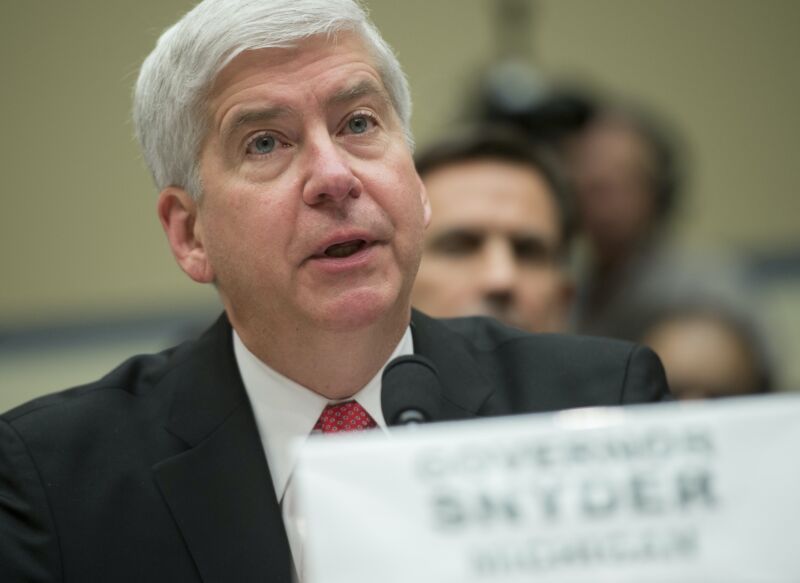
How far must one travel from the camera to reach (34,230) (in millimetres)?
7152

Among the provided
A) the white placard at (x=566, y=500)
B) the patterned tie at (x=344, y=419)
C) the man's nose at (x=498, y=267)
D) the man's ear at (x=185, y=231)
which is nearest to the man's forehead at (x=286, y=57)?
the man's ear at (x=185, y=231)

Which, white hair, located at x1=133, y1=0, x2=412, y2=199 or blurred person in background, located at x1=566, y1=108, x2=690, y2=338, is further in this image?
blurred person in background, located at x1=566, y1=108, x2=690, y2=338

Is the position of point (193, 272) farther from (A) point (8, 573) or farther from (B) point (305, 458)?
(B) point (305, 458)

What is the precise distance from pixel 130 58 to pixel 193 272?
4.51 meters

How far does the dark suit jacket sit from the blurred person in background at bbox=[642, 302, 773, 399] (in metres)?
1.20

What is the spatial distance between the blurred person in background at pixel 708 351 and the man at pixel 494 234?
1.09ft

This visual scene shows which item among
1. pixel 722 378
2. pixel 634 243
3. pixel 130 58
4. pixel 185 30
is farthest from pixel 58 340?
pixel 185 30

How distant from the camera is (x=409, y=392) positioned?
202 centimetres

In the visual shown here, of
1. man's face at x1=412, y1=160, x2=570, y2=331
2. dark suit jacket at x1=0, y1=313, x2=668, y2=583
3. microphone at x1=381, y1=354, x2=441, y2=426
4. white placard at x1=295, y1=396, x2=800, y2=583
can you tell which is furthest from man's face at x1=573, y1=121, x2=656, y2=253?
white placard at x1=295, y1=396, x2=800, y2=583

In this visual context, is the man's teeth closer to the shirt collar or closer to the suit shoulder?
the shirt collar

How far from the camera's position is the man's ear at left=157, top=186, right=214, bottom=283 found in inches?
111

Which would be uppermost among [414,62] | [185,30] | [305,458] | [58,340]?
[185,30]

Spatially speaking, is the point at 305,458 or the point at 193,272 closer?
the point at 305,458

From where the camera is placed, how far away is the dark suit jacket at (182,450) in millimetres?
2457
